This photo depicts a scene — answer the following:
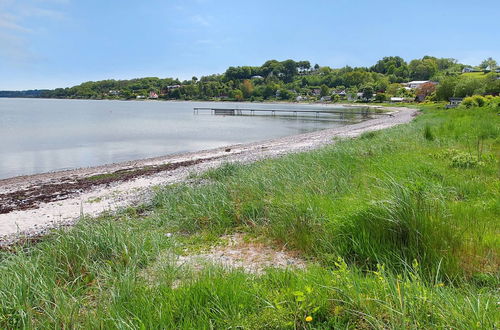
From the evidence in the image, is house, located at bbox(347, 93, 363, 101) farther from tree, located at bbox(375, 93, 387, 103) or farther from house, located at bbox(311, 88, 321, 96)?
house, located at bbox(311, 88, 321, 96)

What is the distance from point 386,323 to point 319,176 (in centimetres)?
514

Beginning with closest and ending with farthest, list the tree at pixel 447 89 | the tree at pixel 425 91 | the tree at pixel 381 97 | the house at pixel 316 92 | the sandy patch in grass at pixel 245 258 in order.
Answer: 1. the sandy patch in grass at pixel 245 258
2. the tree at pixel 447 89
3. the tree at pixel 425 91
4. the tree at pixel 381 97
5. the house at pixel 316 92

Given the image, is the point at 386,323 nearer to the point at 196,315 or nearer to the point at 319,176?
the point at 196,315

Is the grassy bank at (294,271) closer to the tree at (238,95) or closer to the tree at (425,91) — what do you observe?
the tree at (425,91)

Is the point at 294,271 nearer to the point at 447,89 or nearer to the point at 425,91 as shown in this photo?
the point at 447,89

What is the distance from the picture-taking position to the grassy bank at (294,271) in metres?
2.73

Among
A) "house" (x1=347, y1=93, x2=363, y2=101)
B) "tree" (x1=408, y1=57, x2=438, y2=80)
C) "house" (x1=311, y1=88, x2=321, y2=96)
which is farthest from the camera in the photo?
"house" (x1=311, y1=88, x2=321, y2=96)

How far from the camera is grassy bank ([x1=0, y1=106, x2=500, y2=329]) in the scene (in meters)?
2.73

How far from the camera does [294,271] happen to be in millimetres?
3678

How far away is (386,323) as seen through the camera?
2.57 m

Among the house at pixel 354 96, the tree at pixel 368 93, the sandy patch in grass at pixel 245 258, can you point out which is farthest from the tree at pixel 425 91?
the sandy patch in grass at pixel 245 258

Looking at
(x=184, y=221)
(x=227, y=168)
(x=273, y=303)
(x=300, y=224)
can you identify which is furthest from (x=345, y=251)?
(x=227, y=168)

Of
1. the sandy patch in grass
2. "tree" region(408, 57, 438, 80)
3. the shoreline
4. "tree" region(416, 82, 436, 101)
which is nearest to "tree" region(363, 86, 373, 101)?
"tree" region(416, 82, 436, 101)

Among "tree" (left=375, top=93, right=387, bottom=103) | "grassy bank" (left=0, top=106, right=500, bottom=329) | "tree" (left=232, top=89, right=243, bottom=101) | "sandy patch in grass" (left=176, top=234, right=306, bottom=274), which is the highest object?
"tree" (left=232, top=89, right=243, bottom=101)
